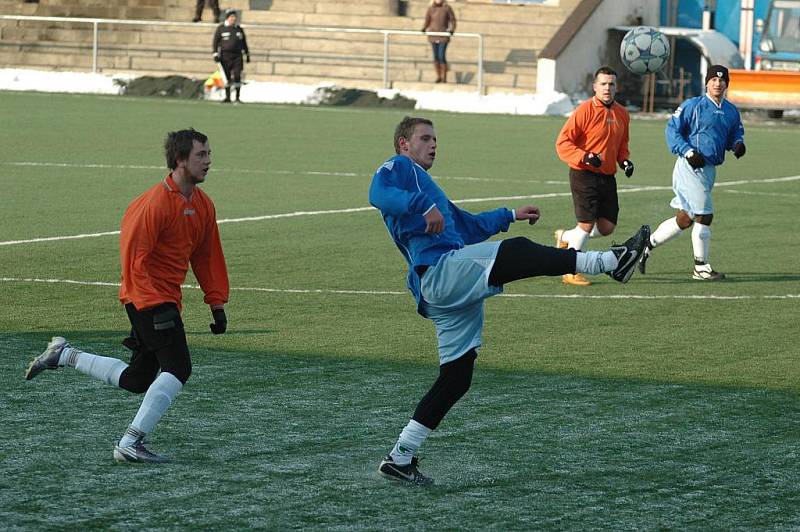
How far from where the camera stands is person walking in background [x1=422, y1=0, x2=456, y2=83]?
1591 inches

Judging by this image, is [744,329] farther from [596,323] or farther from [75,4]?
[75,4]

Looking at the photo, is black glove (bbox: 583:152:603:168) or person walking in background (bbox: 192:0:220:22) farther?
person walking in background (bbox: 192:0:220:22)

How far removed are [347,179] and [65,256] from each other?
8.13 meters

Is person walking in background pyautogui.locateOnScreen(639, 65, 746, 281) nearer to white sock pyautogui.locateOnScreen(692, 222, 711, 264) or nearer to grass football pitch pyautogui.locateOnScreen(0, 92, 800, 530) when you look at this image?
white sock pyautogui.locateOnScreen(692, 222, 711, 264)

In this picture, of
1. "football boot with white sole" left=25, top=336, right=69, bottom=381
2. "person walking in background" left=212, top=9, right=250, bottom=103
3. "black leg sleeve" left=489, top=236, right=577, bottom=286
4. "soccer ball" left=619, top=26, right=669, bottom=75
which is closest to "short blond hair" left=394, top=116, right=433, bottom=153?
"black leg sleeve" left=489, top=236, right=577, bottom=286

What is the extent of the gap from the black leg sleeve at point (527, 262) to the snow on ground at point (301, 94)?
102 ft

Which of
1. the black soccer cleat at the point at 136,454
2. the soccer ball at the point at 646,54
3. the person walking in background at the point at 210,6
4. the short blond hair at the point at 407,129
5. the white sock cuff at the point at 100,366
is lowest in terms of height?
the black soccer cleat at the point at 136,454

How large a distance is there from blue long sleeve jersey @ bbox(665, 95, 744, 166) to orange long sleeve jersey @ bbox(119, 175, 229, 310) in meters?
7.87

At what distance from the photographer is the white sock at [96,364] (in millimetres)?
8047

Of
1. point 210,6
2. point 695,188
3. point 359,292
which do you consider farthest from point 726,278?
point 210,6

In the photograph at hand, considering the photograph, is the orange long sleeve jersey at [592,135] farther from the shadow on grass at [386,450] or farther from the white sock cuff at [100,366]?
the white sock cuff at [100,366]

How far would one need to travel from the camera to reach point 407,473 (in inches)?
289

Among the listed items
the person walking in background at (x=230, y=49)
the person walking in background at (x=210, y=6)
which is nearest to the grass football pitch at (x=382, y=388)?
the person walking in background at (x=230, y=49)

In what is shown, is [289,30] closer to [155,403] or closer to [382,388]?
[382,388]
